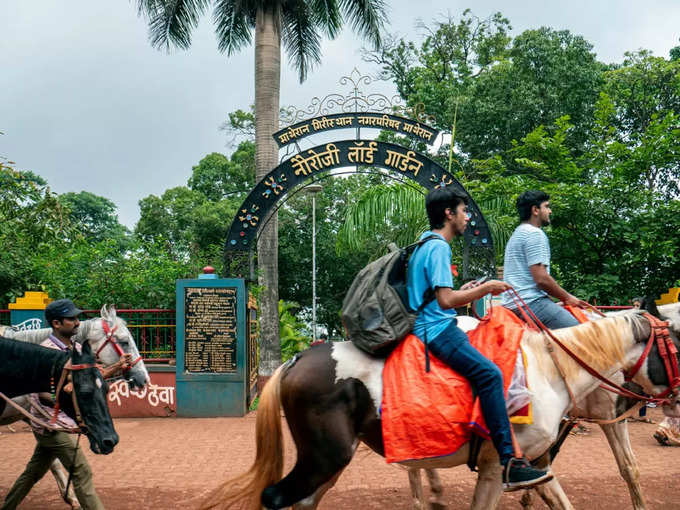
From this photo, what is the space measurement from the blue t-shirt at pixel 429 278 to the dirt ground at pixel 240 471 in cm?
258

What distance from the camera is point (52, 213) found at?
11391 mm

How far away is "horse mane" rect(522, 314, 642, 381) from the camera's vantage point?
3.83 metres

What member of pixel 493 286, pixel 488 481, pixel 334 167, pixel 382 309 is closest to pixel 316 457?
pixel 382 309

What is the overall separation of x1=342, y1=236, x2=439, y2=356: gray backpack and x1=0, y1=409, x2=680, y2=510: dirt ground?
2563mm

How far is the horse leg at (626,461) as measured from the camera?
4781mm

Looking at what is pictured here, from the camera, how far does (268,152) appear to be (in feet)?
44.9

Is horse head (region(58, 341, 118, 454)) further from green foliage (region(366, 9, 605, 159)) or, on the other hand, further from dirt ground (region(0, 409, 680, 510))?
green foliage (region(366, 9, 605, 159))

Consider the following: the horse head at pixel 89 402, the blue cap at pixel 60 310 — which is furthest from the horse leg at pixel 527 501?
the blue cap at pixel 60 310

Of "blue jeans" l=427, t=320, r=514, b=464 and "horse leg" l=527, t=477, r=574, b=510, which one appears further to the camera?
"horse leg" l=527, t=477, r=574, b=510

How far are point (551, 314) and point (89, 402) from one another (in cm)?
352

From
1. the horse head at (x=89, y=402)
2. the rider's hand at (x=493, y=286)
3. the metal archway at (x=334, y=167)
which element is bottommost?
the horse head at (x=89, y=402)

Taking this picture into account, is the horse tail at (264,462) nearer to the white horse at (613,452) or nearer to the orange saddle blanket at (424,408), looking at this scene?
the orange saddle blanket at (424,408)

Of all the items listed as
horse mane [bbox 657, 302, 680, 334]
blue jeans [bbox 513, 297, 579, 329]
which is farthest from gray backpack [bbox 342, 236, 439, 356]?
horse mane [bbox 657, 302, 680, 334]

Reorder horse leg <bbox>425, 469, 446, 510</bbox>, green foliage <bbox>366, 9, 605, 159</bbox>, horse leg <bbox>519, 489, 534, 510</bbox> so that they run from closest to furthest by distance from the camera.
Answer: horse leg <bbox>519, 489, 534, 510</bbox> < horse leg <bbox>425, 469, 446, 510</bbox> < green foliage <bbox>366, 9, 605, 159</bbox>
